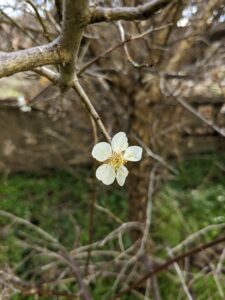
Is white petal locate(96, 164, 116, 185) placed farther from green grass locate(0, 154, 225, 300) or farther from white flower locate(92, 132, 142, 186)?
green grass locate(0, 154, 225, 300)

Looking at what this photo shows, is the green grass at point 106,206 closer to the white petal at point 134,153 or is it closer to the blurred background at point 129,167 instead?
the blurred background at point 129,167

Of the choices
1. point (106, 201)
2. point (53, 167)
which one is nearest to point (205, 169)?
point (106, 201)

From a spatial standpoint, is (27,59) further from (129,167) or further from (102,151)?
(129,167)

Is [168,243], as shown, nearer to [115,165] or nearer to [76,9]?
[115,165]

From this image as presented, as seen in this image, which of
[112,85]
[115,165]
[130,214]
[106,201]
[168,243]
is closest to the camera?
[115,165]

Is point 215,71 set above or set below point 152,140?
above

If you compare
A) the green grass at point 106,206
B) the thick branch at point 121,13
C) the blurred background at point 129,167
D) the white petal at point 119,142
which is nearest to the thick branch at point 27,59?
the thick branch at point 121,13

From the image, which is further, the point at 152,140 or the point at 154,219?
the point at 154,219
